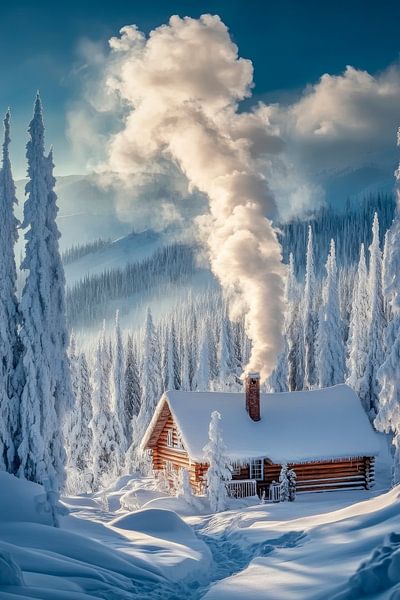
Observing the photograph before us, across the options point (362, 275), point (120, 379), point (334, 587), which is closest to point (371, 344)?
point (362, 275)

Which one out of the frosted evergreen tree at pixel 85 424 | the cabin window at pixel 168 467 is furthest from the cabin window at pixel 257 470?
the frosted evergreen tree at pixel 85 424

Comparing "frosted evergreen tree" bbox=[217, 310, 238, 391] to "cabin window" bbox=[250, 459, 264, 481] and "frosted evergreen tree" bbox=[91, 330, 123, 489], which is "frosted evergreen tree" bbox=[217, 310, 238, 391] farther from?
"cabin window" bbox=[250, 459, 264, 481]

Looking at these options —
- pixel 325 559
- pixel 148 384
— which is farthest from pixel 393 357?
pixel 148 384

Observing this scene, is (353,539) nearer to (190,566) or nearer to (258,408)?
(190,566)

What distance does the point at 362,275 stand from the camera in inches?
2640

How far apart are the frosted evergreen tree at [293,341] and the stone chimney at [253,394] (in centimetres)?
3344

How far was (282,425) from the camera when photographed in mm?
33594

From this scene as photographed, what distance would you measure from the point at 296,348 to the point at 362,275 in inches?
396

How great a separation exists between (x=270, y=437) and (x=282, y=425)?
1.47 metres

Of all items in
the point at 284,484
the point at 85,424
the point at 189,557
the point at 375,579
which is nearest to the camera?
the point at 375,579

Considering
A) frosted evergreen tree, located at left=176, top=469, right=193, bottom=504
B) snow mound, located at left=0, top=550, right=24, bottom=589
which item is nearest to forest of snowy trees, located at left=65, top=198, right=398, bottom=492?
frosted evergreen tree, located at left=176, top=469, right=193, bottom=504

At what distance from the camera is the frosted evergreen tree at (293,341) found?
2640 inches

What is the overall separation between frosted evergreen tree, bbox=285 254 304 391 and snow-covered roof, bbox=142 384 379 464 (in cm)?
3038

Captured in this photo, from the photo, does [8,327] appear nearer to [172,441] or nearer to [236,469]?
[172,441]
